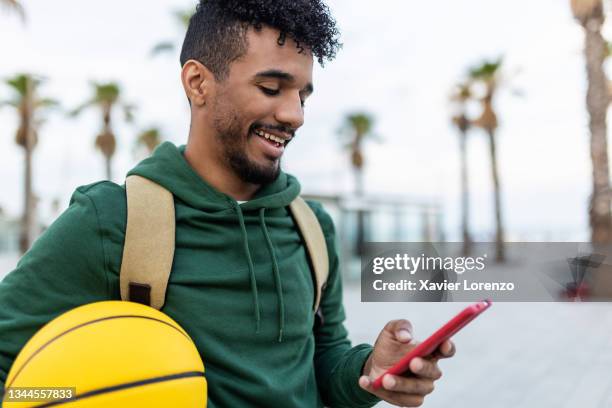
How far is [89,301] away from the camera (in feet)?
4.99

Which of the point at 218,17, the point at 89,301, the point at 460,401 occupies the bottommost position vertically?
the point at 460,401

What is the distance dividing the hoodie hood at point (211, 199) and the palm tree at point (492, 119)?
2255cm

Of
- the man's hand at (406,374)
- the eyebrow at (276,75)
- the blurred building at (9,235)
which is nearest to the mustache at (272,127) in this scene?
the eyebrow at (276,75)

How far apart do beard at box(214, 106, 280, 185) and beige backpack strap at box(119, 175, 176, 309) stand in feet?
0.75

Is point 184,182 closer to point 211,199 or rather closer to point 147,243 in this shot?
point 211,199

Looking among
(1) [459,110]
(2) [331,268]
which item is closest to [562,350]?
(2) [331,268]

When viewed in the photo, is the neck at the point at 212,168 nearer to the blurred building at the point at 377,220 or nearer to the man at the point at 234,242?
the man at the point at 234,242

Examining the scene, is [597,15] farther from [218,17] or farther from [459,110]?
[459,110]

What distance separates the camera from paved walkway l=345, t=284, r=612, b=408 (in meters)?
6.20

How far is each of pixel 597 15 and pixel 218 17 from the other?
12902 mm

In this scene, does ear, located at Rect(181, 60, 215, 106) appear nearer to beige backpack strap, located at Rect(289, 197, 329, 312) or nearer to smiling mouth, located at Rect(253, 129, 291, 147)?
smiling mouth, located at Rect(253, 129, 291, 147)

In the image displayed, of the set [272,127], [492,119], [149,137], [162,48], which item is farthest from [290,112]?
[149,137]

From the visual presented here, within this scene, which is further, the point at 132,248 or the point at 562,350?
the point at 562,350

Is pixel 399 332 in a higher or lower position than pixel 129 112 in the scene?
lower
